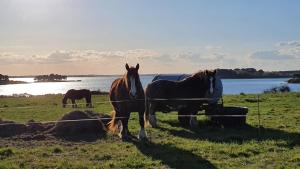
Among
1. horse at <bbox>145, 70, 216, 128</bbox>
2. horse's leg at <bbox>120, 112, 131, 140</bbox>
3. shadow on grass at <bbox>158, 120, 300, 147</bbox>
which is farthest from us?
horse at <bbox>145, 70, 216, 128</bbox>

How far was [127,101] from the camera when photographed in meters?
15.1

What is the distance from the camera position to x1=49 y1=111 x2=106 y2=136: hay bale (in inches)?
626

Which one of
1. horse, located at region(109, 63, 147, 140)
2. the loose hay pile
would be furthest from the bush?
horse, located at region(109, 63, 147, 140)

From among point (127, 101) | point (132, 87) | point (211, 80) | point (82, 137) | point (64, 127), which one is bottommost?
point (82, 137)

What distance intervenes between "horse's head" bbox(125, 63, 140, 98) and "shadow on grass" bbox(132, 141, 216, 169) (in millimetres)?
1541

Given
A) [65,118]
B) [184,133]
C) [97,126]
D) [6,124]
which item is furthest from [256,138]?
[6,124]

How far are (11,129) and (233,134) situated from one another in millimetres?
7655

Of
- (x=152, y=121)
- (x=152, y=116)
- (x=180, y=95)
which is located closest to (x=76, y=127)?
(x=152, y=121)

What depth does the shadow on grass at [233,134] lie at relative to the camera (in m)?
14.4

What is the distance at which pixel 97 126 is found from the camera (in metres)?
16.4

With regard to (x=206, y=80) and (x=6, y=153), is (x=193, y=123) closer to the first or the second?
(x=206, y=80)

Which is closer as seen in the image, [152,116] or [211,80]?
[211,80]

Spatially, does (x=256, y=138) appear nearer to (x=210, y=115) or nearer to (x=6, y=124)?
(x=210, y=115)

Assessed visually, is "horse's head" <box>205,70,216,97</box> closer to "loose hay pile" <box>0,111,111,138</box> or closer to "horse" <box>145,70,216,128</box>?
"horse" <box>145,70,216,128</box>
